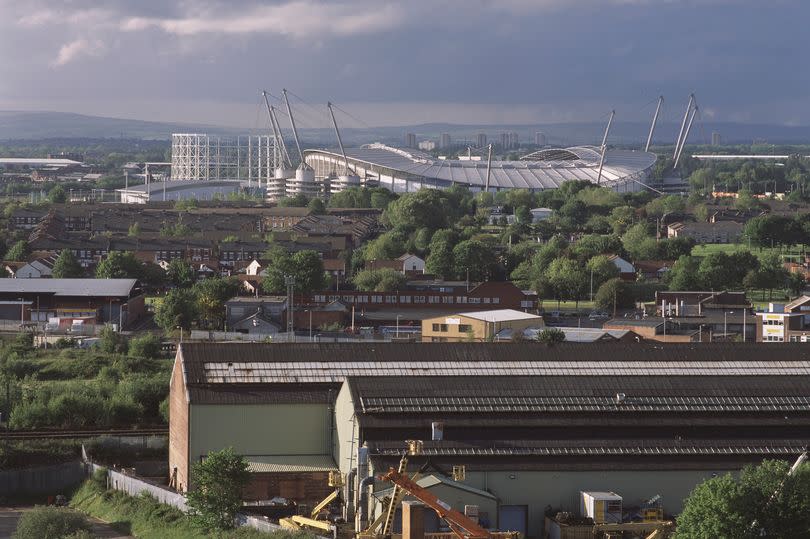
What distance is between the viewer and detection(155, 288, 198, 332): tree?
2723 cm

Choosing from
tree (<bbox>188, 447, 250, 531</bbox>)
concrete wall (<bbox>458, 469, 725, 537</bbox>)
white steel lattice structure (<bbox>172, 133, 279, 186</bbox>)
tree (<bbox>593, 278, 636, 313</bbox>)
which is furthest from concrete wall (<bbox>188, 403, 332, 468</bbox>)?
white steel lattice structure (<bbox>172, 133, 279, 186</bbox>)

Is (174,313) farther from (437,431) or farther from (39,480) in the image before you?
(437,431)

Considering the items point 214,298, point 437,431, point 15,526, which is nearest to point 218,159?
point 214,298

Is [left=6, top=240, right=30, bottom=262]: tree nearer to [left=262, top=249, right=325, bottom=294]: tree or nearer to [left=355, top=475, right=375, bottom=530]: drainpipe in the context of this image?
[left=262, top=249, right=325, bottom=294]: tree

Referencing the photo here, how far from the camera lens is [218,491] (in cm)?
1299

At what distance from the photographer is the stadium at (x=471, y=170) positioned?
238 feet

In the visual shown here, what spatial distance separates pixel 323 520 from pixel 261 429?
6.05 feet

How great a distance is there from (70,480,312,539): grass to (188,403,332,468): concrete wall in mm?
624

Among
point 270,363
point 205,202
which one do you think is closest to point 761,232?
point 205,202

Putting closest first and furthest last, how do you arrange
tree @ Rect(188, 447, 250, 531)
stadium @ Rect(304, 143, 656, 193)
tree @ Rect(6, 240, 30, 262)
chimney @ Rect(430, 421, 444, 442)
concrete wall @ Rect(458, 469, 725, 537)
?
tree @ Rect(188, 447, 250, 531) → concrete wall @ Rect(458, 469, 725, 537) → chimney @ Rect(430, 421, 444, 442) → tree @ Rect(6, 240, 30, 262) → stadium @ Rect(304, 143, 656, 193)

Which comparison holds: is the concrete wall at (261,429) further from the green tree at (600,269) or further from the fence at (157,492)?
the green tree at (600,269)

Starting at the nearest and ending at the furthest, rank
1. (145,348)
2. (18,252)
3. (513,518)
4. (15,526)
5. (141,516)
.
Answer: (513,518) < (141,516) < (15,526) < (145,348) < (18,252)

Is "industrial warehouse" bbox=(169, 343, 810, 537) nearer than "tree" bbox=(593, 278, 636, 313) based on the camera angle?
Yes

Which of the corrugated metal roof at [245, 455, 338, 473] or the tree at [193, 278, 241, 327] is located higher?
the tree at [193, 278, 241, 327]
